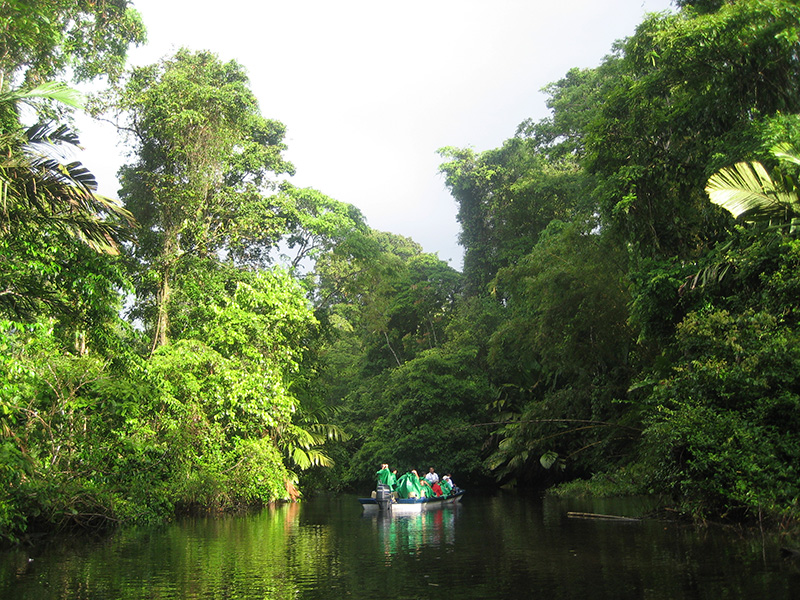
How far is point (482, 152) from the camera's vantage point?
3869 cm

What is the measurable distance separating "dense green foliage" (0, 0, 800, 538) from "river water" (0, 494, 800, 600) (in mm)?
1236

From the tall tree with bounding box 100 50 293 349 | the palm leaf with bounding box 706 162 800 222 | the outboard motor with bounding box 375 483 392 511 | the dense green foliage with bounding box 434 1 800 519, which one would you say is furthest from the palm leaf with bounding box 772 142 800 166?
the tall tree with bounding box 100 50 293 349

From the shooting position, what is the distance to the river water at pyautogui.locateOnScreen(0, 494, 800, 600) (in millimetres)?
5973

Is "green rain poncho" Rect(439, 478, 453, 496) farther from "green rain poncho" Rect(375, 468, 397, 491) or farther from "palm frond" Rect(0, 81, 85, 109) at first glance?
"palm frond" Rect(0, 81, 85, 109)

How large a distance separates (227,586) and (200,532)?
6.62m

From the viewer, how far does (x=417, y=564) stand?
7.92 metres

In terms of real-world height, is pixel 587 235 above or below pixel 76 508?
above

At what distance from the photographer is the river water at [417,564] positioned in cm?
597

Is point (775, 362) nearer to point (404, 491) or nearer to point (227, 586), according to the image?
point (227, 586)

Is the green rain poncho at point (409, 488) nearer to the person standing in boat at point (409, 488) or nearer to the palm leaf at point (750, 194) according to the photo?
the person standing in boat at point (409, 488)

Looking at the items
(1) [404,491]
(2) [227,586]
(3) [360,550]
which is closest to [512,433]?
(1) [404,491]

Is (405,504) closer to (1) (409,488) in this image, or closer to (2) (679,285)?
(1) (409,488)

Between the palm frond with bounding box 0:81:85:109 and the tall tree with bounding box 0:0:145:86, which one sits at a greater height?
the tall tree with bounding box 0:0:145:86

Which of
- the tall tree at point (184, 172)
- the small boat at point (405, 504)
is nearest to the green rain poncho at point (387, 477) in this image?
the small boat at point (405, 504)
